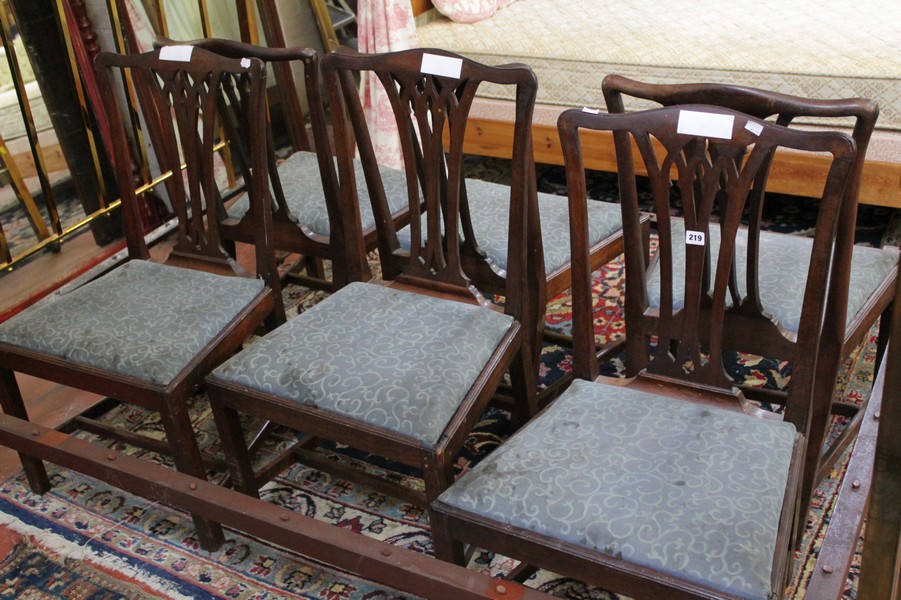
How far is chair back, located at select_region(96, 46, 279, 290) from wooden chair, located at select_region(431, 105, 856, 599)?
72 centimetres

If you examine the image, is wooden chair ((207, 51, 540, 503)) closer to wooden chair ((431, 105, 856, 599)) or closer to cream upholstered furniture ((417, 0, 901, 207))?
wooden chair ((431, 105, 856, 599))

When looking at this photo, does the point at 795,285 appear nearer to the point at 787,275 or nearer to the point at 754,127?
the point at 787,275

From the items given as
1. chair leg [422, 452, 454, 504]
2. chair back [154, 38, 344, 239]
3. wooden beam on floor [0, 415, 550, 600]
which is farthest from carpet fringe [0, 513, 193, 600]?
chair back [154, 38, 344, 239]

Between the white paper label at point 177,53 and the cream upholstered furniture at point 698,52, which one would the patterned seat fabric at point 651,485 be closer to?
the white paper label at point 177,53

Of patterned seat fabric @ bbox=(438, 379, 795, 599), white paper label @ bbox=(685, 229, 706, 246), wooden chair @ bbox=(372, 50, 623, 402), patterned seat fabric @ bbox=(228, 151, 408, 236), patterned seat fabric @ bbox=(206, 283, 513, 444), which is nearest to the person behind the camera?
patterned seat fabric @ bbox=(438, 379, 795, 599)

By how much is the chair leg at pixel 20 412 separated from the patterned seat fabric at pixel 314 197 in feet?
2.10

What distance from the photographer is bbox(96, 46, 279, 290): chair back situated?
1.84 m

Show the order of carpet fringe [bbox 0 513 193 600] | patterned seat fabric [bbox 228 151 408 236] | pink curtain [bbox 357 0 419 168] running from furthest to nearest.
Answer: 1. pink curtain [bbox 357 0 419 168]
2. patterned seat fabric [bbox 228 151 408 236]
3. carpet fringe [bbox 0 513 193 600]

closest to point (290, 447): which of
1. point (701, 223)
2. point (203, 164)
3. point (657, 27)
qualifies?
point (203, 164)

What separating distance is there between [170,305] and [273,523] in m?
0.61

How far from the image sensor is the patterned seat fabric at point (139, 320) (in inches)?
69.1

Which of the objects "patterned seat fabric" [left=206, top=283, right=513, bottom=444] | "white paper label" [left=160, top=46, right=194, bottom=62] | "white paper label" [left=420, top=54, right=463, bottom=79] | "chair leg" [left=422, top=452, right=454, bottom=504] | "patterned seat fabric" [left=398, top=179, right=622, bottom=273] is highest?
"white paper label" [left=160, top=46, right=194, bottom=62]

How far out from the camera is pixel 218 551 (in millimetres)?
1846

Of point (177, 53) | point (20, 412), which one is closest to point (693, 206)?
point (177, 53)
